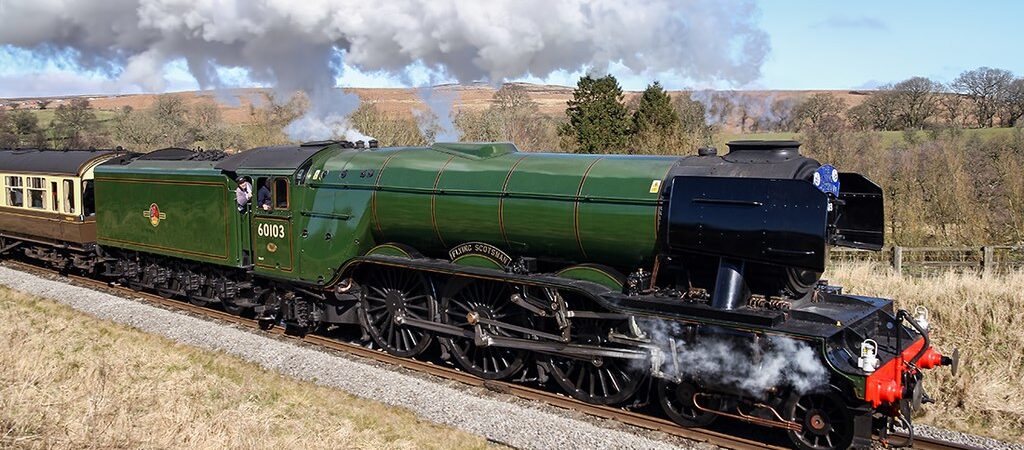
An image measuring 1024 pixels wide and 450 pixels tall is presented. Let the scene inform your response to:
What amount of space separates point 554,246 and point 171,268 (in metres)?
9.20

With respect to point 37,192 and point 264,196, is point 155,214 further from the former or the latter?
point 37,192

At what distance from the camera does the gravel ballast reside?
7.90 meters

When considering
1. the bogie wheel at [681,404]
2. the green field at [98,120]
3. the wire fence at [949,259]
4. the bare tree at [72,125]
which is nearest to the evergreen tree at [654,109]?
the wire fence at [949,259]

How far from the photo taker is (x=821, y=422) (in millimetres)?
7246

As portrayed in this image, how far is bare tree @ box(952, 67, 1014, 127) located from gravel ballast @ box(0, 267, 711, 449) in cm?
5535

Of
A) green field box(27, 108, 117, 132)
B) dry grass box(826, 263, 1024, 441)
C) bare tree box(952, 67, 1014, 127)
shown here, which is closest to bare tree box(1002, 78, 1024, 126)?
bare tree box(952, 67, 1014, 127)

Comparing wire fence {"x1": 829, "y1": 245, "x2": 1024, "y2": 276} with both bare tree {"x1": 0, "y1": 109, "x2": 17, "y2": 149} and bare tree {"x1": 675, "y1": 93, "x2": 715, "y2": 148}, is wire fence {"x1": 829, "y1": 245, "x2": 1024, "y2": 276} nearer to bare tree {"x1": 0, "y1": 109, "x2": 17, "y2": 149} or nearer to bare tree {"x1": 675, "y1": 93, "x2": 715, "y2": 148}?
bare tree {"x1": 675, "y1": 93, "x2": 715, "y2": 148}

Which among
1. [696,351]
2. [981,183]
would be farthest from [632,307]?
[981,183]

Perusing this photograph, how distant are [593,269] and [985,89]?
57.9 m

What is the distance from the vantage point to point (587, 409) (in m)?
8.70

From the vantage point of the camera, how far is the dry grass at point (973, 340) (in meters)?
9.02

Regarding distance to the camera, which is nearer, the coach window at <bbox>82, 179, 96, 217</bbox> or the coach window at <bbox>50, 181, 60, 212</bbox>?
the coach window at <bbox>82, 179, 96, 217</bbox>

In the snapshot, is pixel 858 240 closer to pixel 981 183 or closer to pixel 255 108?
pixel 981 183

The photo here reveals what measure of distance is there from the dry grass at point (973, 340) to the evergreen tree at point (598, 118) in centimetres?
2150
